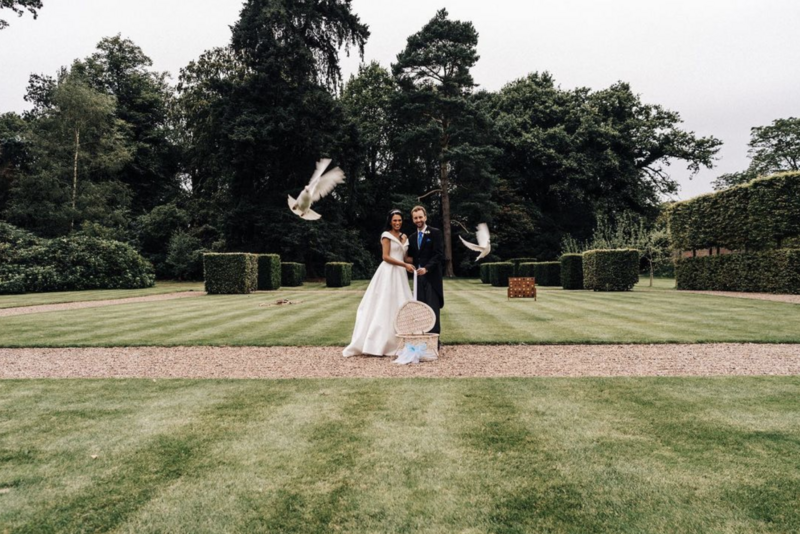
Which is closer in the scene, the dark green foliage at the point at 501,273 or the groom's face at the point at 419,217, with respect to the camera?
the groom's face at the point at 419,217

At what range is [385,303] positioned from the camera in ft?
25.9

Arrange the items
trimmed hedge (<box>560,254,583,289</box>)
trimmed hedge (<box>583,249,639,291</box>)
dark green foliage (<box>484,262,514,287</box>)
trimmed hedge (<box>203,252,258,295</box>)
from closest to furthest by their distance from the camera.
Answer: trimmed hedge (<box>583,249,639,291</box>)
trimmed hedge (<box>203,252,258,295</box>)
trimmed hedge (<box>560,254,583,289</box>)
dark green foliage (<box>484,262,514,287</box>)

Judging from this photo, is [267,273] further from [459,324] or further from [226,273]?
[459,324]

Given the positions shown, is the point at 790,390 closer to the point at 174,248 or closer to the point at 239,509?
the point at 239,509

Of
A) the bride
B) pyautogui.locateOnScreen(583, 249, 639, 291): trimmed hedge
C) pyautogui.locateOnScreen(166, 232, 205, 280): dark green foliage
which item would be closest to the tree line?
pyautogui.locateOnScreen(166, 232, 205, 280): dark green foliage

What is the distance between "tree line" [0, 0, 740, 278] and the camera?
33406 millimetres

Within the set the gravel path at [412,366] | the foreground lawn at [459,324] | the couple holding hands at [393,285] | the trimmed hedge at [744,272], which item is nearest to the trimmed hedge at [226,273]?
the foreground lawn at [459,324]

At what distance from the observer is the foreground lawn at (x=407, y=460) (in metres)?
2.62

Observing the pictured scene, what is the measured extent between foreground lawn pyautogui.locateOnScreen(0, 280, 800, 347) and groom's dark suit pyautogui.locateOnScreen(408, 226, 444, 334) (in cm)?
132

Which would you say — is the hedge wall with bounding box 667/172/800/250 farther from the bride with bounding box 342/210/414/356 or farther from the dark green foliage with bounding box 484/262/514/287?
the bride with bounding box 342/210/414/356

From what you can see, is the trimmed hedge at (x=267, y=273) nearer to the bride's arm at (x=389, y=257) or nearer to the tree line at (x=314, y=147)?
the tree line at (x=314, y=147)

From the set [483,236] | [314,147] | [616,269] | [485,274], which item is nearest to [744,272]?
[616,269]

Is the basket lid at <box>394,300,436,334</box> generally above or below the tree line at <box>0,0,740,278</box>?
below

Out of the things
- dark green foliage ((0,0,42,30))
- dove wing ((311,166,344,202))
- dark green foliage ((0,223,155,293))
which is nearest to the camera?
dove wing ((311,166,344,202))
